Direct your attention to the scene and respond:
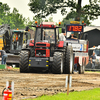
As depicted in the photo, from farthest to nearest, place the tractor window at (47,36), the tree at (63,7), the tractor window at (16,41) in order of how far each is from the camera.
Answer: the tree at (63,7) < the tractor window at (16,41) < the tractor window at (47,36)

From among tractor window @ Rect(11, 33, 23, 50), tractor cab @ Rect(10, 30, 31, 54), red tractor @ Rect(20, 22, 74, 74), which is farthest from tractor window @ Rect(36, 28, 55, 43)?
tractor window @ Rect(11, 33, 23, 50)

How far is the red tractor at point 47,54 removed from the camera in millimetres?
18469

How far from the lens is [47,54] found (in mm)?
19203

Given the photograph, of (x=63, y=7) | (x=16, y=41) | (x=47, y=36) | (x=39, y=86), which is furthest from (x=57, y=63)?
(x=63, y=7)

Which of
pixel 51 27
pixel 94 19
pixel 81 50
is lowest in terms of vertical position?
pixel 81 50

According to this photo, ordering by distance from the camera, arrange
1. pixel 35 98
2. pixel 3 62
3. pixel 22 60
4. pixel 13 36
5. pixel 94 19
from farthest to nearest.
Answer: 1. pixel 94 19
2. pixel 13 36
3. pixel 3 62
4. pixel 22 60
5. pixel 35 98

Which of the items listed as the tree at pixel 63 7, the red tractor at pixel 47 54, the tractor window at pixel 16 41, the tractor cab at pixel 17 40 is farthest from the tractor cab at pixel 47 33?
the tree at pixel 63 7

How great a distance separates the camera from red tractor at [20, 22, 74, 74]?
1847cm

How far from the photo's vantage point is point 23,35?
103 feet

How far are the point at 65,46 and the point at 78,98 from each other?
1040cm

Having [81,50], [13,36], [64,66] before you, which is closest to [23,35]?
[13,36]

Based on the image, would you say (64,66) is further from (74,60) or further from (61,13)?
(61,13)

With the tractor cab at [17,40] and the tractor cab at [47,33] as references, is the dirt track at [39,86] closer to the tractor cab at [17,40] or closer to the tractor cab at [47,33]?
the tractor cab at [47,33]

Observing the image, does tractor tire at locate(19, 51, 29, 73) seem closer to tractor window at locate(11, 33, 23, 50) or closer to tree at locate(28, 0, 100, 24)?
tractor window at locate(11, 33, 23, 50)
